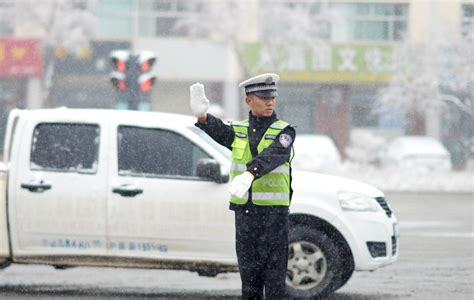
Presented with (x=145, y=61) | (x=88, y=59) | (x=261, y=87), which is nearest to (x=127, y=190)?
(x=261, y=87)

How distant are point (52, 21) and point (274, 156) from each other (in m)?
40.4

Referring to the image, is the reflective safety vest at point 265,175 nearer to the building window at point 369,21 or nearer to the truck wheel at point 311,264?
the truck wheel at point 311,264

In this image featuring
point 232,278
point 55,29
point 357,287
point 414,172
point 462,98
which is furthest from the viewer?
point 55,29

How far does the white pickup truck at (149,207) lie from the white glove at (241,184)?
328 centimetres

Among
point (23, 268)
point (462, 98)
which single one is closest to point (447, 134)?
point (462, 98)

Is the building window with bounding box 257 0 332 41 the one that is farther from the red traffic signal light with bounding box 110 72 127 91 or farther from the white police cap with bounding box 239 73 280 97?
the white police cap with bounding box 239 73 280 97

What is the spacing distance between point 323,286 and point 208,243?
3.37 feet

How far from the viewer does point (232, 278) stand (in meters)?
12.6

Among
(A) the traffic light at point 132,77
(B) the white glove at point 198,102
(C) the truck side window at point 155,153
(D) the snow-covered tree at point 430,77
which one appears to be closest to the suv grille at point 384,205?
(C) the truck side window at point 155,153

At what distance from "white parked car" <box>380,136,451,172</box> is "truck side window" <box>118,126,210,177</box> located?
81.0ft

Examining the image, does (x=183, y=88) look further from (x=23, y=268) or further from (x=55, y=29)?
(x=23, y=268)

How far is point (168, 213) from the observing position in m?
10.3

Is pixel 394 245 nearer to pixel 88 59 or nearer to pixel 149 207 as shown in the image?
pixel 149 207

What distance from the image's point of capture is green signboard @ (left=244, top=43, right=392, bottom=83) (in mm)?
48000
